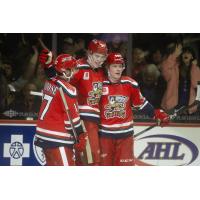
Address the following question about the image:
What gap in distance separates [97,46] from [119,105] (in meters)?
0.58

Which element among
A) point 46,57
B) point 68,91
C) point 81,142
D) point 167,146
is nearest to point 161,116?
point 167,146

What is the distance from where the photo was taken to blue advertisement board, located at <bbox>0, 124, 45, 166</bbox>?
16.9ft

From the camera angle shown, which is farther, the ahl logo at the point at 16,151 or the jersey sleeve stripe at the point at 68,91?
the ahl logo at the point at 16,151

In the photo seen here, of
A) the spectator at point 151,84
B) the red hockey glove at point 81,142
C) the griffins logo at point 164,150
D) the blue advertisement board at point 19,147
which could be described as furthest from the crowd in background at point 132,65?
the red hockey glove at point 81,142

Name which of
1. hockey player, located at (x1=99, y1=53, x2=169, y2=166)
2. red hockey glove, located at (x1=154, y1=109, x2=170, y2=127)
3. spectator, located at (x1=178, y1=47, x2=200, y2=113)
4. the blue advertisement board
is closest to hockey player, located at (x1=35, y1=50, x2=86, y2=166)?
the blue advertisement board

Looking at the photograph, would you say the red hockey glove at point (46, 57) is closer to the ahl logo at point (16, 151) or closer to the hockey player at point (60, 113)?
the hockey player at point (60, 113)

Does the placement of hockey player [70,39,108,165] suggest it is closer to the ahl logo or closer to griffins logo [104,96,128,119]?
griffins logo [104,96,128,119]

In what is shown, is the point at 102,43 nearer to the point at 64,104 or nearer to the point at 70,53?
the point at 70,53

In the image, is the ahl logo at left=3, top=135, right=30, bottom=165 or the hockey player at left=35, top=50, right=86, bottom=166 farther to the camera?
the ahl logo at left=3, top=135, right=30, bottom=165

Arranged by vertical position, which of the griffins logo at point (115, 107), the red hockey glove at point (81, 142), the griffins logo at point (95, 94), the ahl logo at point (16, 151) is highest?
the griffins logo at point (95, 94)

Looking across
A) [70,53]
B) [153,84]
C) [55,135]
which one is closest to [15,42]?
[70,53]

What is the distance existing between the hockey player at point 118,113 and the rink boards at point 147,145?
0.32ft

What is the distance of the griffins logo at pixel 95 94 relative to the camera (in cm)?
508

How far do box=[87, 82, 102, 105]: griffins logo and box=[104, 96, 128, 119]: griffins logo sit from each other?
107mm
